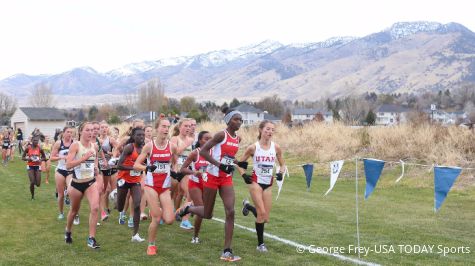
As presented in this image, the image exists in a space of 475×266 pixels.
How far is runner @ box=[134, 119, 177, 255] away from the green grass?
58 cm


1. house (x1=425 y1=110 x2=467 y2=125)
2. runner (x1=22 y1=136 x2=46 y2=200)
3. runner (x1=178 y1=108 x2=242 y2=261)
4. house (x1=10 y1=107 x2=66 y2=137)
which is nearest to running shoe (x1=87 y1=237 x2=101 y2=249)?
runner (x1=178 y1=108 x2=242 y2=261)

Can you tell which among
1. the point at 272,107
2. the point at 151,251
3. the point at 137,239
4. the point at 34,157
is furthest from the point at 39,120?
the point at 151,251

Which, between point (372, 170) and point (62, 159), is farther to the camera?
point (62, 159)

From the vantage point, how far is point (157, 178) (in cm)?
847

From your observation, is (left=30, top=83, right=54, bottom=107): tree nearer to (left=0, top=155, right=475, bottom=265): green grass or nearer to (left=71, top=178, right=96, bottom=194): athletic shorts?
(left=0, top=155, right=475, bottom=265): green grass

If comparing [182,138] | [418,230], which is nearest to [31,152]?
[182,138]

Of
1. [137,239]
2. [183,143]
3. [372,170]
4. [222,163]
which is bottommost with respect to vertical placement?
[137,239]

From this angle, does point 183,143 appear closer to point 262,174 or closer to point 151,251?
point 262,174

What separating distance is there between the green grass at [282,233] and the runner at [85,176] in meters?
0.54

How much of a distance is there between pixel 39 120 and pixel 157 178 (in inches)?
2696

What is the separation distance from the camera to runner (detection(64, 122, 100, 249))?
→ 900 cm

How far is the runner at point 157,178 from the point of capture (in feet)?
27.7

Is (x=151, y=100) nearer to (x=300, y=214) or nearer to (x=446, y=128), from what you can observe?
(x=446, y=128)

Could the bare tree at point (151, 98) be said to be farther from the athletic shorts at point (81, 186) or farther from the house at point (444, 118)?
the athletic shorts at point (81, 186)
